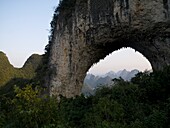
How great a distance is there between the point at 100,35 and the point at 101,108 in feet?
18.7

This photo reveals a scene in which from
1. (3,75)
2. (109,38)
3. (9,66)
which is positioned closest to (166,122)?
(109,38)

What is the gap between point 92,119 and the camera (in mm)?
9586

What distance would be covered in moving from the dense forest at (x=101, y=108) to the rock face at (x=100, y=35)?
6.42 feet

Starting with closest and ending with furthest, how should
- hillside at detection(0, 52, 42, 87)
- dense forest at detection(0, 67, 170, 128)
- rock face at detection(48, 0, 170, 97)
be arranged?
dense forest at detection(0, 67, 170, 128)
rock face at detection(48, 0, 170, 97)
hillside at detection(0, 52, 42, 87)

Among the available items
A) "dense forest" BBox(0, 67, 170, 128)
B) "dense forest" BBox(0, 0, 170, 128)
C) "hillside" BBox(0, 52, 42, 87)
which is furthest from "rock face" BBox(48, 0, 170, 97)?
"hillside" BBox(0, 52, 42, 87)

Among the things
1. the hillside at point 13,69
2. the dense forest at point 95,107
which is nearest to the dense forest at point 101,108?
the dense forest at point 95,107

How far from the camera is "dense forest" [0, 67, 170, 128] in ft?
16.1

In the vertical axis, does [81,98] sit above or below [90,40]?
below

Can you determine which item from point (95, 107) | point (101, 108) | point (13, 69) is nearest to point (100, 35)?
point (95, 107)

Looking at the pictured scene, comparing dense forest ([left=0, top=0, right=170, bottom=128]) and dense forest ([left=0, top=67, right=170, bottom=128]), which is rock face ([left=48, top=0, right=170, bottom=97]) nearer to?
dense forest ([left=0, top=0, right=170, bottom=128])

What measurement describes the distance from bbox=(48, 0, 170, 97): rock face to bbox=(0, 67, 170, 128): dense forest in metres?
1.96

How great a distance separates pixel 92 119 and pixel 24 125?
16.3 ft

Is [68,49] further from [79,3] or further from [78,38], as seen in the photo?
[79,3]

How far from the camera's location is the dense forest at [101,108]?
4.90 m
